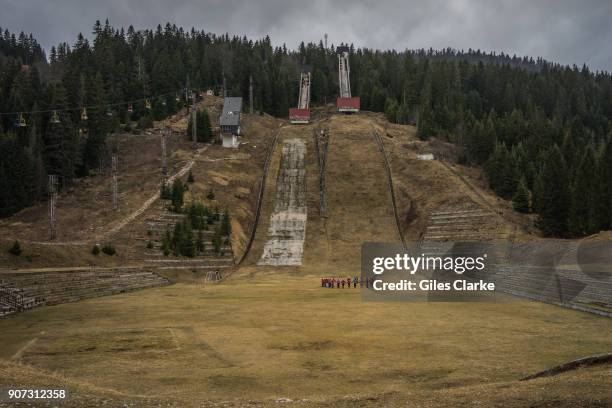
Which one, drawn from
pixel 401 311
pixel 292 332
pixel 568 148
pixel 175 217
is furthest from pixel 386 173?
pixel 292 332

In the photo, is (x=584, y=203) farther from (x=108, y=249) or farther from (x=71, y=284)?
(x=71, y=284)

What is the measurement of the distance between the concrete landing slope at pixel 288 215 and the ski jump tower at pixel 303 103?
895 inches

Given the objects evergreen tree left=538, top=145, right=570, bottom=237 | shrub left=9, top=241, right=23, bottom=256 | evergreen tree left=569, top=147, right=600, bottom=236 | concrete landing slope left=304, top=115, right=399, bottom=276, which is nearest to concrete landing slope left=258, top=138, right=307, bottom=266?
concrete landing slope left=304, top=115, right=399, bottom=276

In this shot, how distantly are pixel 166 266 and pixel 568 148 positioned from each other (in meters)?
65.1

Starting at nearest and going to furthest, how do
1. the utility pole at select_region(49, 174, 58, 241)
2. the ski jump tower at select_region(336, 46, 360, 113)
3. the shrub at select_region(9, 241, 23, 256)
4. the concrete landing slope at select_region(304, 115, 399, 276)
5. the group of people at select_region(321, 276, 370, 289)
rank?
1. the shrub at select_region(9, 241, 23, 256)
2. the group of people at select_region(321, 276, 370, 289)
3. the utility pole at select_region(49, 174, 58, 241)
4. the concrete landing slope at select_region(304, 115, 399, 276)
5. the ski jump tower at select_region(336, 46, 360, 113)

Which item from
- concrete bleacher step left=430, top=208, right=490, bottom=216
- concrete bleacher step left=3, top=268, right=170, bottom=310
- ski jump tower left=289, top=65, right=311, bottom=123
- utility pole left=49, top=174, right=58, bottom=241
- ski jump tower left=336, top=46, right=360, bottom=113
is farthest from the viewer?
ski jump tower left=336, top=46, right=360, bottom=113

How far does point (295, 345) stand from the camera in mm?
24219

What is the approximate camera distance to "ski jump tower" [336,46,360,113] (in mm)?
136250

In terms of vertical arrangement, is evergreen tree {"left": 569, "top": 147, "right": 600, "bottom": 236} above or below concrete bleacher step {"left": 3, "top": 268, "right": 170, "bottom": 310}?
A: above

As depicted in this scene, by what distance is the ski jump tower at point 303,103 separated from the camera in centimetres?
13138

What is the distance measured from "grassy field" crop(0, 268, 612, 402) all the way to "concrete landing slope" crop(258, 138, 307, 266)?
33.1m

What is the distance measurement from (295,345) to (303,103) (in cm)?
13524

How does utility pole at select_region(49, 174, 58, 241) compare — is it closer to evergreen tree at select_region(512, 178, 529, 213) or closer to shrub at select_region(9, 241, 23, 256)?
shrub at select_region(9, 241, 23, 256)

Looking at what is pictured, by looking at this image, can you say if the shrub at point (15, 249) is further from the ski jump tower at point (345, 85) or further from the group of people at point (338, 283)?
the ski jump tower at point (345, 85)
